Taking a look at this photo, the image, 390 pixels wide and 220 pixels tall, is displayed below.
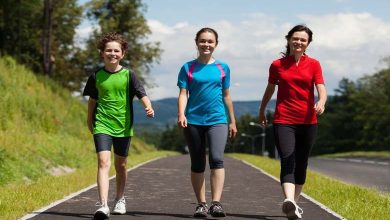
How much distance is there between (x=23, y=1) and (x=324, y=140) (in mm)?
99189

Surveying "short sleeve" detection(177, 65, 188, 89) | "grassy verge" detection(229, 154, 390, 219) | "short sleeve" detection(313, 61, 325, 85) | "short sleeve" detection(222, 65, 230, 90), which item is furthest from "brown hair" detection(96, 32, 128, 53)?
"grassy verge" detection(229, 154, 390, 219)

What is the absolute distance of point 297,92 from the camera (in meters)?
7.36

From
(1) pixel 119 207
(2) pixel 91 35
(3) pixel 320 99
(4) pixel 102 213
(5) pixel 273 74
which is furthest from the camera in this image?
(2) pixel 91 35

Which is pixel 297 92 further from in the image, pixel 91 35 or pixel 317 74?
pixel 91 35

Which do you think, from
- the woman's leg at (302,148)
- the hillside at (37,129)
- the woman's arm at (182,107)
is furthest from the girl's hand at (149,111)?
the hillside at (37,129)

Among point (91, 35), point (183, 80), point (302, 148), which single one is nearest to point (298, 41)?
point (302, 148)

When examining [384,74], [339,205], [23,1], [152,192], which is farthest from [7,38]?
[384,74]

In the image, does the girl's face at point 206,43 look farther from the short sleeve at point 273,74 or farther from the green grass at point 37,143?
the green grass at point 37,143

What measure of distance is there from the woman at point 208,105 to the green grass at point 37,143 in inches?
83.9

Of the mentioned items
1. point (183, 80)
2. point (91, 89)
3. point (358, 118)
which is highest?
point (183, 80)

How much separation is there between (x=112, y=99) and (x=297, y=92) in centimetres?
204

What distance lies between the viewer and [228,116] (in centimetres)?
792

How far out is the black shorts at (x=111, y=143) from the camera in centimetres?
757

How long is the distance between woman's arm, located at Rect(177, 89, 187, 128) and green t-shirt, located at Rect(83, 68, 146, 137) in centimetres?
45
